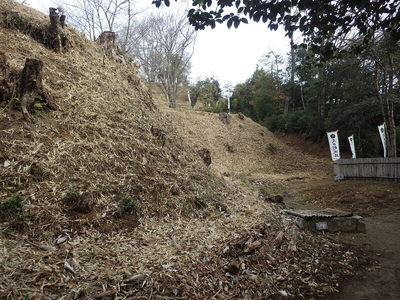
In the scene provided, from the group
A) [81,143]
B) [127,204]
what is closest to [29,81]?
[81,143]

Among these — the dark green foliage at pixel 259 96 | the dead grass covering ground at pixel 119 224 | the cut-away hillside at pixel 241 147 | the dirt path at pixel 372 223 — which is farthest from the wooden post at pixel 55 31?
the dark green foliage at pixel 259 96

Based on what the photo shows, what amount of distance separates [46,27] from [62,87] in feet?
7.55

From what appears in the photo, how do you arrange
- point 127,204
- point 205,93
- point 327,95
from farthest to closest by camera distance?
1. point 205,93
2. point 327,95
3. point 127,204

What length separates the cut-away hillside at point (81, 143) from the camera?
307 cm

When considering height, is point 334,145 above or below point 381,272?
above

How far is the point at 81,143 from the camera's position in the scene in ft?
12.6

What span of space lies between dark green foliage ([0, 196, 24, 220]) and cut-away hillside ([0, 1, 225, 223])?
15 centimetres

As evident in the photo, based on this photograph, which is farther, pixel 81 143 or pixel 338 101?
pixel 338 101

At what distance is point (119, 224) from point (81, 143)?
149 centimetres

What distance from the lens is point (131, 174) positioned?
12.7 ft

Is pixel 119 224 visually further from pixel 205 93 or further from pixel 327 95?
pixel 205 93

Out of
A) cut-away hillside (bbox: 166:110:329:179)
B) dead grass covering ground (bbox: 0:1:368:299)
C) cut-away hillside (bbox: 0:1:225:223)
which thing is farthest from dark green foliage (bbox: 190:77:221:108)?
dead grass covering ground (bbox: 0:1:368:299)

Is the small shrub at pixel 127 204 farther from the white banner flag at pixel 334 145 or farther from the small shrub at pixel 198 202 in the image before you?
the white banner flag at pixel 334 145

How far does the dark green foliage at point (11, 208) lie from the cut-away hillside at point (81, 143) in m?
0.15
